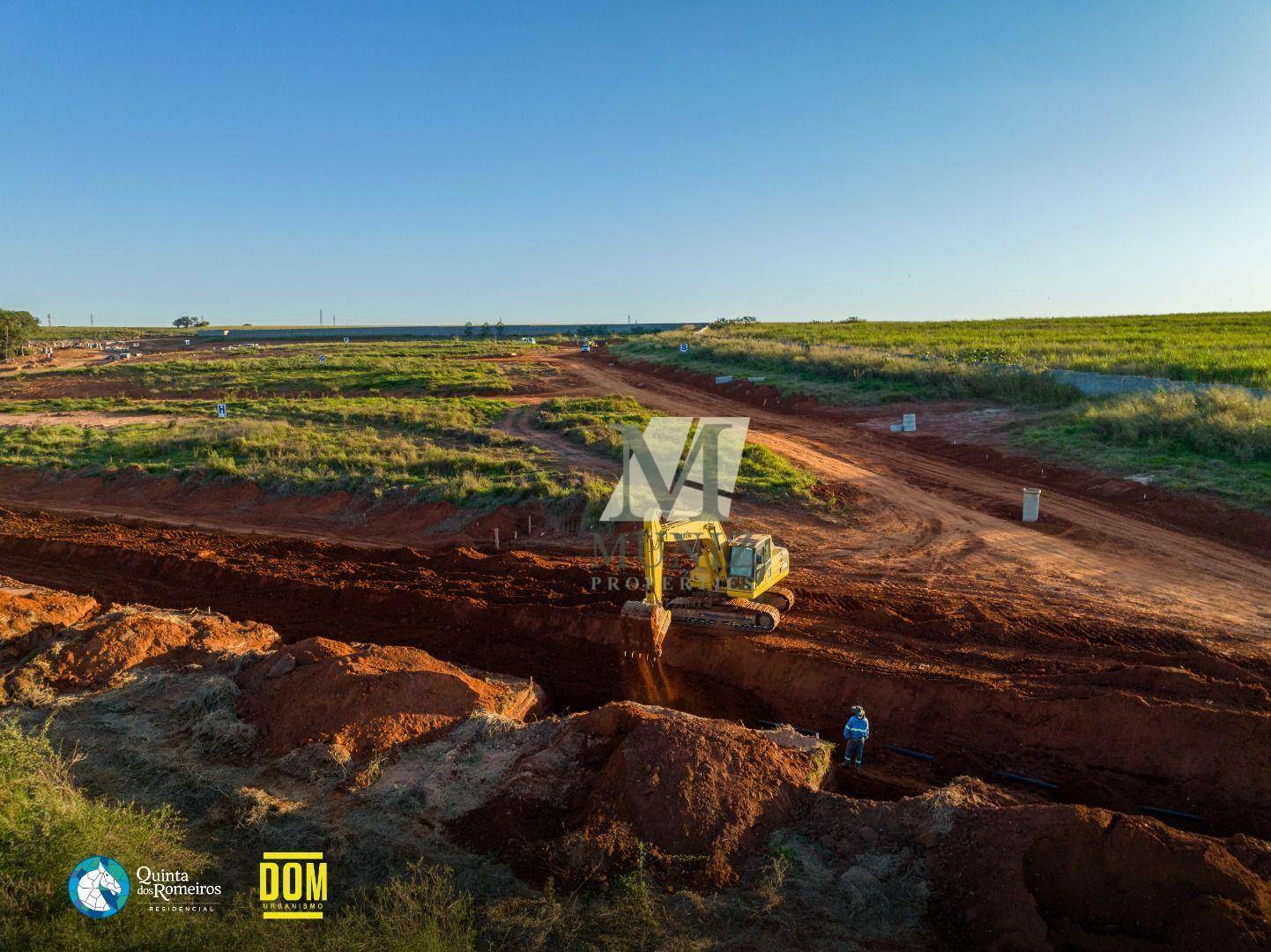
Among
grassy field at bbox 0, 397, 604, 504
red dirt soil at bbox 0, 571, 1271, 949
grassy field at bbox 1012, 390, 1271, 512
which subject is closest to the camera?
red dirt soil at bbox 0, 571, 1271, 949

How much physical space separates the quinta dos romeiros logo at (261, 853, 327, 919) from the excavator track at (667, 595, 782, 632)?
7.80 metres

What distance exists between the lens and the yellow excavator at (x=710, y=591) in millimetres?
13156

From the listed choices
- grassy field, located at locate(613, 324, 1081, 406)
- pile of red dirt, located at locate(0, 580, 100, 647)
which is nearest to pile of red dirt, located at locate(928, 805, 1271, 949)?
pile of red dirt, located at locate(0, 580, 100, 647)

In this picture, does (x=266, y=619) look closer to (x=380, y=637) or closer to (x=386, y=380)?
(x=380, y=637)

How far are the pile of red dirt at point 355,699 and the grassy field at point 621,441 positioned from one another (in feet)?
40.9

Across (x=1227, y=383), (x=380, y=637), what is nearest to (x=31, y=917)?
(x=380, y=637)

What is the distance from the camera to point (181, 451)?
28.2 m

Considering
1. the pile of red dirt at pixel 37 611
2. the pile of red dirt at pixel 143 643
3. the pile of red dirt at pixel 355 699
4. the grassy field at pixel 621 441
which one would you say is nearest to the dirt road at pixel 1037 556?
the grassy field at pixel 621 441

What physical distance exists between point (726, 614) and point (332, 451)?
17.8m

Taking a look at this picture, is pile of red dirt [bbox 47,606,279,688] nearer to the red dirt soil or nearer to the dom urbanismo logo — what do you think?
the red dirt soil

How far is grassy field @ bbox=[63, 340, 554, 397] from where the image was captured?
49156 millimetres

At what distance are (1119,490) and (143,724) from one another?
2319 centimetres

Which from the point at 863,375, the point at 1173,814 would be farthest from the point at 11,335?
the point at 1173,814

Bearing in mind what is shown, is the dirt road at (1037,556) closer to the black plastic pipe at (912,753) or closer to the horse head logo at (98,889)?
the black plastic pipe at (912,753)
